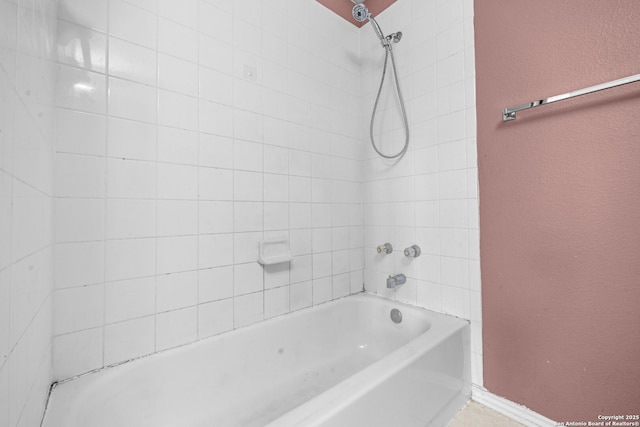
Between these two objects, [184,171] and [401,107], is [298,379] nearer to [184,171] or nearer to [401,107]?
[184,171]

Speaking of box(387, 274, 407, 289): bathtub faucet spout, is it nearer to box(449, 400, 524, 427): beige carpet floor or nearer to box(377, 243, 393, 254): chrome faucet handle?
box(377, 243, 393, 254): chrome faucet handle

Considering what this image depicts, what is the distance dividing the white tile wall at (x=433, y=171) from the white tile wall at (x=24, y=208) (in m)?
1.46

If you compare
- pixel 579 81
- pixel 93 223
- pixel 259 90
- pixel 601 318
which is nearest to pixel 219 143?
pixel 259 90

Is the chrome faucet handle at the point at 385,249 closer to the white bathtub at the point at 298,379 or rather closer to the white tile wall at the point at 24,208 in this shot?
the white bathtub at the point at 298,379

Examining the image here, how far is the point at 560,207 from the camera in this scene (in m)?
1.01

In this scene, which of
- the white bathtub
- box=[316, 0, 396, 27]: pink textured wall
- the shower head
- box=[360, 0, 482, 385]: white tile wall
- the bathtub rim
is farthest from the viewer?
box=[316, 0, 396, 27]: pink textured wall

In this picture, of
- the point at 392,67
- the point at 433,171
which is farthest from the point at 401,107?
the point at 433,171

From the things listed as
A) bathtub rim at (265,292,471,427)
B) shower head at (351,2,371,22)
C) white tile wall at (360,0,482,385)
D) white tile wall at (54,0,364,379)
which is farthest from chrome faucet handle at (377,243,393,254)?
shower head at (351,2,371,22)

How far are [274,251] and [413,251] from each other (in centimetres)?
75

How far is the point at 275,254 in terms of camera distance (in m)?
1.36

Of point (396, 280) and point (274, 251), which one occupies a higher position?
point (274, 251)

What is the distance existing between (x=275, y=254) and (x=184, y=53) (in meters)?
0.97

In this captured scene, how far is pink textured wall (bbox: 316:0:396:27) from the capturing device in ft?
5.38

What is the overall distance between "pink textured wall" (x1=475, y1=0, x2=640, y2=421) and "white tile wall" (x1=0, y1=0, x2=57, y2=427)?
4.84ft
